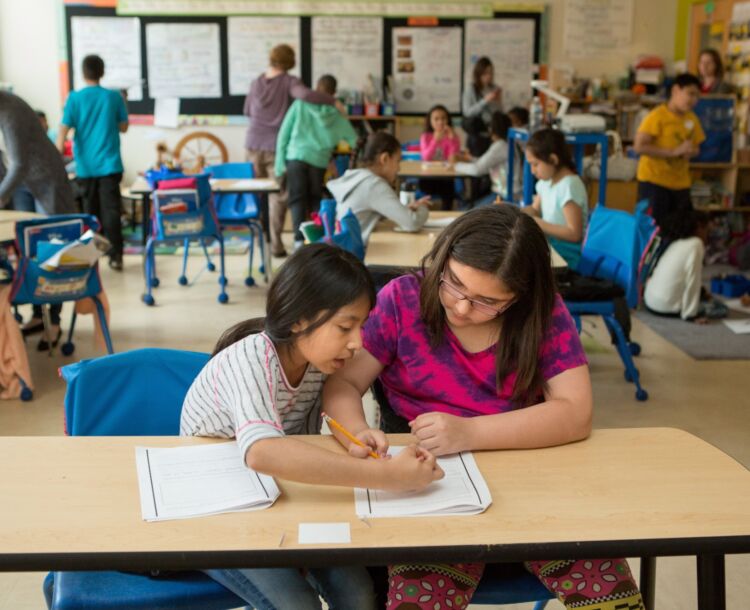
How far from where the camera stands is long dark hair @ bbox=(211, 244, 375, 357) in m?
1.59

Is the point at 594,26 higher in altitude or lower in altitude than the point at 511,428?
higher

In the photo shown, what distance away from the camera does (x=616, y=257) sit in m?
3.97

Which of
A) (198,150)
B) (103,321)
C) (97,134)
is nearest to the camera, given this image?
(103,321)

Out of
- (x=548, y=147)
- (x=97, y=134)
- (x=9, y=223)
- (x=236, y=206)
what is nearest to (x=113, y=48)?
(x=97, y=134)

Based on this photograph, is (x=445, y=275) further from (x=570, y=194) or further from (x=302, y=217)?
(x=302, y=217)

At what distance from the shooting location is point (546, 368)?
1.75 metres

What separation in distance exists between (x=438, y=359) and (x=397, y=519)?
0.51 meters

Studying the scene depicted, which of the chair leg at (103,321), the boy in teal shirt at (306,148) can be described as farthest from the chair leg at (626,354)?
the boy in teal shirt at (306,148)

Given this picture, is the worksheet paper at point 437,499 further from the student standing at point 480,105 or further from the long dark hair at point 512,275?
the student standing at point 480,105

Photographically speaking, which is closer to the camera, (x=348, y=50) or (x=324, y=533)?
(x=324, y=533)

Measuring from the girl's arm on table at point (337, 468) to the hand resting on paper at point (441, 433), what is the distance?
0.13m

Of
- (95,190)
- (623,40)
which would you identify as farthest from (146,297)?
(623,40)

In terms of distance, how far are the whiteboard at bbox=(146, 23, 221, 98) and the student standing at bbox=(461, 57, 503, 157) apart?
7.65 ft

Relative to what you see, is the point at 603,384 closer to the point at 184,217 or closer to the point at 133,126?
the point at 184,217
